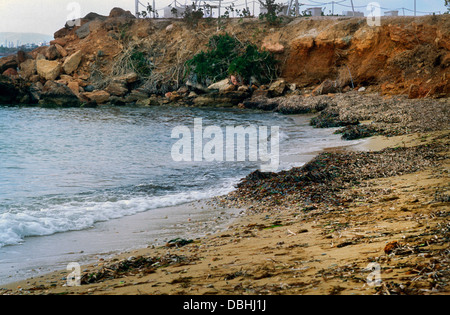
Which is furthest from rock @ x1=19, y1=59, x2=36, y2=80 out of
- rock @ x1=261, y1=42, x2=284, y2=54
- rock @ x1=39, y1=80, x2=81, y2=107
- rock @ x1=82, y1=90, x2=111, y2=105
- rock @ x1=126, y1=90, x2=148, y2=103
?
rock @ x1=261, y1=42, x2=284, y2=54

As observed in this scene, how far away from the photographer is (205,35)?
104 ft

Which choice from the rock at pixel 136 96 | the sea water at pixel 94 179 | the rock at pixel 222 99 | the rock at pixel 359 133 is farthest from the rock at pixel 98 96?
the rock at pixel 359 133

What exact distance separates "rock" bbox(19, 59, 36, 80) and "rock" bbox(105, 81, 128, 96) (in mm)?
6516

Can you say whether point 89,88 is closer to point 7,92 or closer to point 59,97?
point 59,97

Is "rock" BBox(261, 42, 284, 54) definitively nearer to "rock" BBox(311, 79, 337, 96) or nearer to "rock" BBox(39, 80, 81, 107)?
"rock" BBox(311, 79, 337, 96)

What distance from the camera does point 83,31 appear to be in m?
35.1

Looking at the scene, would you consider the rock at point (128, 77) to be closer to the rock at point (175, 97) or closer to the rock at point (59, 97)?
the rock at point (175, 97)

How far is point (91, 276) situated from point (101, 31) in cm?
3476

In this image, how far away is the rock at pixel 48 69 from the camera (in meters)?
30.1

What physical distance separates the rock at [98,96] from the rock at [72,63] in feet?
16.1

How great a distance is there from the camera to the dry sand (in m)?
2.60

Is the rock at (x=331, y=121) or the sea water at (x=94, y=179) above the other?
the rock at (x=331, y=121)

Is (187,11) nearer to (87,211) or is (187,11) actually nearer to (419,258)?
(87,211)
